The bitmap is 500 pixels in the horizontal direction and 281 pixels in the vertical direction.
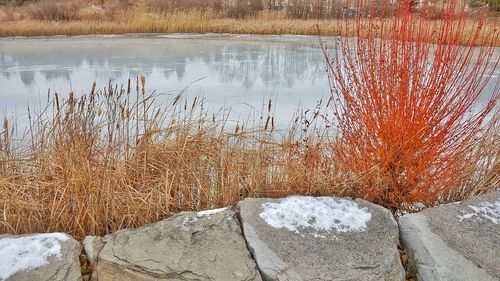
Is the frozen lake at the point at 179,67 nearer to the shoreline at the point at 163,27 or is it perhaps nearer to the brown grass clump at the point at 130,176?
the shoreline at the point at 163,27

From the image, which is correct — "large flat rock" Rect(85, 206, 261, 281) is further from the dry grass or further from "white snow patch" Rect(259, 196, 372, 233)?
the dry grass

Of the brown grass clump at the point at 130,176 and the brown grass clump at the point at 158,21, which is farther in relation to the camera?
the brown grass clump at the point at 158,21

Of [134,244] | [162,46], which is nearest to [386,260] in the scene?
[134,244]

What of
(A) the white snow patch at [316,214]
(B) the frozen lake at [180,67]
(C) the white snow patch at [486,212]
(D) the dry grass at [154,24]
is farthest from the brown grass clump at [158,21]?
(A) the white snow patch at [316,214]

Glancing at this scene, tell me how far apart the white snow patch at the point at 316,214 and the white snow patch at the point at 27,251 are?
36.8 inches

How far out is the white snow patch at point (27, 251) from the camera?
71.4 inches

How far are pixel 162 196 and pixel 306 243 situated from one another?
0.85 metres

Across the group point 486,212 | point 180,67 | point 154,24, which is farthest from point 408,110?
point 154,24

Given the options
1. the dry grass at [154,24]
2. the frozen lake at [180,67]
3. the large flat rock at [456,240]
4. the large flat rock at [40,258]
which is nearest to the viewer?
the large flat rock at [40,258]

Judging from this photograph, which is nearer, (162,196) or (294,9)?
(162,196)

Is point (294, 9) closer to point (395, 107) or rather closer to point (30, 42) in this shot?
point (30, 42)

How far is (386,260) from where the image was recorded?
1977 millimetres

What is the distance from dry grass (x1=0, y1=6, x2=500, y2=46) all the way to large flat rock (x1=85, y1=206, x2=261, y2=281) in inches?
434

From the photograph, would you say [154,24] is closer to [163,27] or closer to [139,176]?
[163,27]
